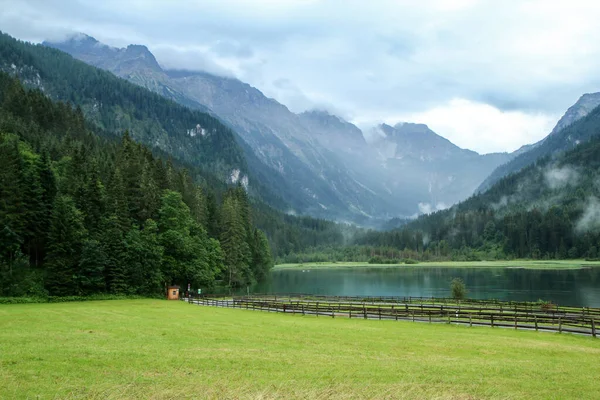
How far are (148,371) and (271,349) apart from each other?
824 cm

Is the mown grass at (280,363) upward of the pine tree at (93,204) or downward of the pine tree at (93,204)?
downward

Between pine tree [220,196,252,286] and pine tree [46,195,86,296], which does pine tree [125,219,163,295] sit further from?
pine tree [220,196,252,286]

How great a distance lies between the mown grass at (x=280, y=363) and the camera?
1694 centimetres

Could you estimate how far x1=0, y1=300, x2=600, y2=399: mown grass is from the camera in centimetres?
1694

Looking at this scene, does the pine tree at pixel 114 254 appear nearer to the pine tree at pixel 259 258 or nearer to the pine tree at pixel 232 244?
the pine tree at pixel 232 244

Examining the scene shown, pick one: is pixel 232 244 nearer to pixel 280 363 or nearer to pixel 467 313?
pixel 467 313

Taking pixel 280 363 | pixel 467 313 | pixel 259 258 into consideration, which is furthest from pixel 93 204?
pixel 259 258

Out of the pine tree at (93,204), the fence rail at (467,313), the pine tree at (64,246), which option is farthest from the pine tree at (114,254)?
the fence rail at (467,313)

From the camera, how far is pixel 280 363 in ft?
72.0

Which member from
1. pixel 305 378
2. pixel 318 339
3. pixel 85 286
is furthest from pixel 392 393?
pixel 85 286

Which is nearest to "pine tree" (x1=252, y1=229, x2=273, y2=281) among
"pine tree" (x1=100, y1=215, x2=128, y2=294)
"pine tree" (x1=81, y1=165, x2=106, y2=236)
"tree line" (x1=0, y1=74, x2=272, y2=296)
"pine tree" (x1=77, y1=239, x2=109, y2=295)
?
"tree line" (x1=0, y1=74, x2=272, y2=296)

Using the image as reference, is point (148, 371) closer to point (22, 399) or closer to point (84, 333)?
point (22, 399)

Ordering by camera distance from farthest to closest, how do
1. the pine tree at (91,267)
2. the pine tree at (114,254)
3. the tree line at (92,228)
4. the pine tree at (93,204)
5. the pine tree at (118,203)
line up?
the pine tree at (118,203) → the pine tree at (93,204) → the pine tree at (114,254) → the pine tree at (91,267) → the tree line at (92,228)

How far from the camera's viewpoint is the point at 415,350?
89.5ft
